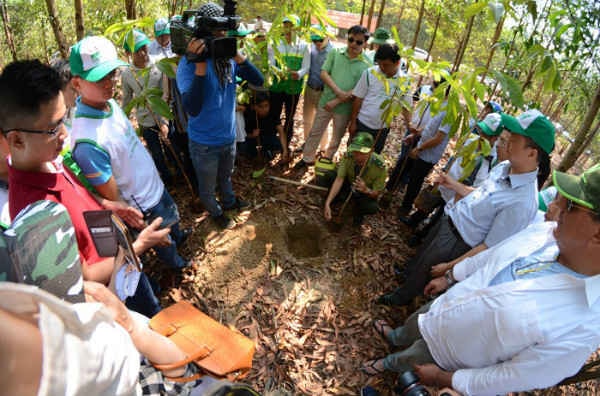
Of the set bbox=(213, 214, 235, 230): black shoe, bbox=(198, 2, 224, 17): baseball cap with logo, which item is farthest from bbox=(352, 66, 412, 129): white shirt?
bbox=(213, 214, 235, 230): black shoe

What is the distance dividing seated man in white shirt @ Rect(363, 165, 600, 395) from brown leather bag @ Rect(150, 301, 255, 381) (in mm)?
1208

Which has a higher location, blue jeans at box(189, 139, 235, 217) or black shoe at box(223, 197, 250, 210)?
blue jeans at box(189, 139, 235, 217)

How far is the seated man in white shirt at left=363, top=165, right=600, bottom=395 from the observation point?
1395mm

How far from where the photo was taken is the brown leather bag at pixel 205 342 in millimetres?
1452

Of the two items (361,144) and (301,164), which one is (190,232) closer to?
(301,164)

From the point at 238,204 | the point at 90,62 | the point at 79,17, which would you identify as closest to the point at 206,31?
the point at 90,62

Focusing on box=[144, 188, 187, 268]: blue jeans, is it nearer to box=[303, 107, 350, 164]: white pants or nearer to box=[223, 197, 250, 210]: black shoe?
box=[223, 197, 250, 210]: black shoe

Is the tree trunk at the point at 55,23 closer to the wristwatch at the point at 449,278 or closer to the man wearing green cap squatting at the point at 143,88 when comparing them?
the man wearing green cap squatting at the point at 143,88

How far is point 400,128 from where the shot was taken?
7.00 metres

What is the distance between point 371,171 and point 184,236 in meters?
2.23

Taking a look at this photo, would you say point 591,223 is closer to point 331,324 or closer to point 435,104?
point 435,104

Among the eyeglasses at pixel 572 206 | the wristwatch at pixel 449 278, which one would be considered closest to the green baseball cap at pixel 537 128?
the eyeglasses at pixel 572 206

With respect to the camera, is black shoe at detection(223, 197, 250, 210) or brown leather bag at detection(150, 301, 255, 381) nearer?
brown leather bag at detection(150, 301, 255, 381)

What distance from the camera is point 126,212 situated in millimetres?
2264
